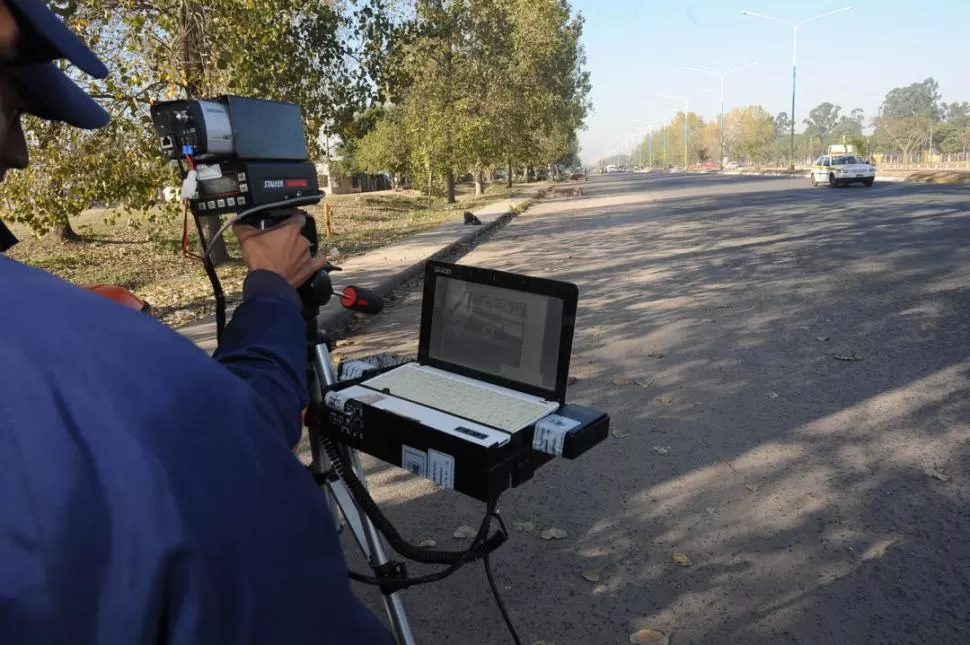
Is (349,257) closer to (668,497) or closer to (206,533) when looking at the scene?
(668,497)

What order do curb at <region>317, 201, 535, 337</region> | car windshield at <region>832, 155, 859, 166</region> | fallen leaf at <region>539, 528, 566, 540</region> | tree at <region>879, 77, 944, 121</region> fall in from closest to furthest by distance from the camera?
fallen leaf at <region>539, 528, 566, 540</region>, curb at <region>317, 201, 535, 337</region>, car windshield at <region>832, 155, 859, 166</region>, tree at <region>879, 77, 944, 121</region>

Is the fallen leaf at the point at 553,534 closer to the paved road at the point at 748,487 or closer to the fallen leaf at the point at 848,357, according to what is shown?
the paved road at the point at 748,487

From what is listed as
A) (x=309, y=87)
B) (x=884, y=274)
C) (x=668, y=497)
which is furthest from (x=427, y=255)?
(x=668, y=497)

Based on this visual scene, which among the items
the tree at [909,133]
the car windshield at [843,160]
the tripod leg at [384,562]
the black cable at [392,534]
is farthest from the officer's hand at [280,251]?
the tree at [909,133]

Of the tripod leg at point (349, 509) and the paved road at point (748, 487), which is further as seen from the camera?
the paved road at point (748, 487)

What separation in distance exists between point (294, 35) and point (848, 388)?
8.00m

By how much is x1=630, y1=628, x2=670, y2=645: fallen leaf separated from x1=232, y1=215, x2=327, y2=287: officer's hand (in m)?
1.75

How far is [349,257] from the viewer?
13.0m

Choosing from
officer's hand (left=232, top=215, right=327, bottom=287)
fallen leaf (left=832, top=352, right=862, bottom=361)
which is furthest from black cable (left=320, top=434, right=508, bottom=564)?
fallen leaf (left=832, top=352, right=862, bottom=361)

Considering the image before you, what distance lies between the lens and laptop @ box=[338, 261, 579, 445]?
148 cm

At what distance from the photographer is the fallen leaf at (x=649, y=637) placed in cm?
238

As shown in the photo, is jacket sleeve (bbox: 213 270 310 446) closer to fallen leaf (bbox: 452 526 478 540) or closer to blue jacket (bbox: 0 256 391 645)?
blue jacket (bbox: 0 256 391 645)

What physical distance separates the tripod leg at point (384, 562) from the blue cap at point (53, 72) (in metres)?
1.08

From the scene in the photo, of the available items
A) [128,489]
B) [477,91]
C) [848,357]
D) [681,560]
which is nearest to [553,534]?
[681,560]
